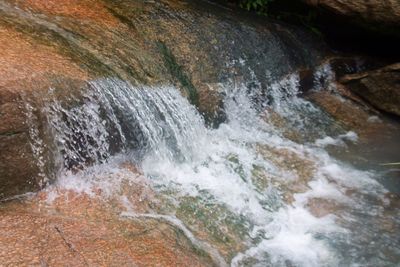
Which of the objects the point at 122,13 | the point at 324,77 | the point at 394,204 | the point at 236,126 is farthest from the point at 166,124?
the point at 324,77

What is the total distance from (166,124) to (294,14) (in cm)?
397

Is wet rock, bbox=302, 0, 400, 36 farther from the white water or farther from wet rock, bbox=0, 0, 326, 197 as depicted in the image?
the white water

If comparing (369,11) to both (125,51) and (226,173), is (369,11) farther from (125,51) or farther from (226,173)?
(125,51)

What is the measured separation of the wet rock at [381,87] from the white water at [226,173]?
61.7 inches

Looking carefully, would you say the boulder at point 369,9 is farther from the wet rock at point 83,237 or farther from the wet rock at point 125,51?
the wet rock at point 83,237

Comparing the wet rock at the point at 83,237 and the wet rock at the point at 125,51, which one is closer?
the wet rock at the point at 83,237

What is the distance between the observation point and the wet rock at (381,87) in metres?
6.96

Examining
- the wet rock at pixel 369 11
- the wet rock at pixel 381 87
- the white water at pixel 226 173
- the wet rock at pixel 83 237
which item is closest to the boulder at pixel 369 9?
the wet rock at pixel 369 11

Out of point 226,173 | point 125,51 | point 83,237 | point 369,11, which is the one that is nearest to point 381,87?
point 369,11

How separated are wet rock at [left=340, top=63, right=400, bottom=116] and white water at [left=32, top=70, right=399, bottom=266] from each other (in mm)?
1568

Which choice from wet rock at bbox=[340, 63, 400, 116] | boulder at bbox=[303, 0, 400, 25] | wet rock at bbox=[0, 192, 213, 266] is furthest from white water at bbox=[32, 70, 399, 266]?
boulder at bbox=[303, 0, 400, 25]

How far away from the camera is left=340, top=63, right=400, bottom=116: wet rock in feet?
22.9

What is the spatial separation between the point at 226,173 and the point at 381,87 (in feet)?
10.6

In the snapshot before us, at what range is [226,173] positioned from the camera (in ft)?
17.2
